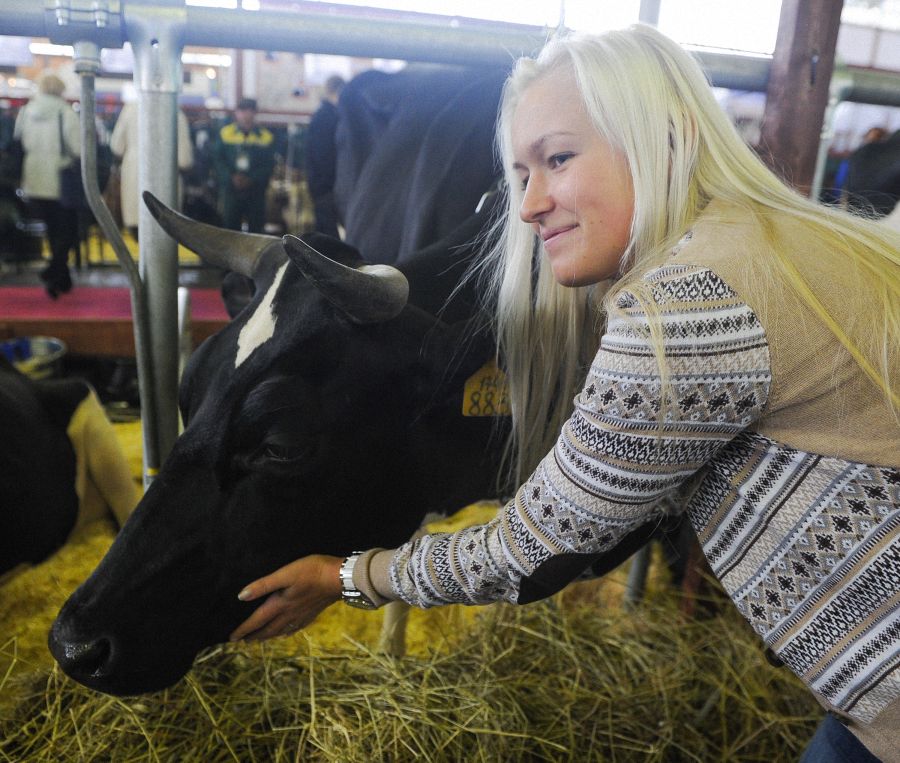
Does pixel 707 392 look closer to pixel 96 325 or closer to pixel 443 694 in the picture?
pixel 443 694

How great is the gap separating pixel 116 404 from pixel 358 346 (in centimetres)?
264

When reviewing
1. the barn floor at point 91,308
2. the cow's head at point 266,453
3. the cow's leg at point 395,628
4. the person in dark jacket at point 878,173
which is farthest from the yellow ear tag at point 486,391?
the person in dark jacket at point 878,173

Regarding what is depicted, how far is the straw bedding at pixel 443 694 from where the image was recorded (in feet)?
5.01

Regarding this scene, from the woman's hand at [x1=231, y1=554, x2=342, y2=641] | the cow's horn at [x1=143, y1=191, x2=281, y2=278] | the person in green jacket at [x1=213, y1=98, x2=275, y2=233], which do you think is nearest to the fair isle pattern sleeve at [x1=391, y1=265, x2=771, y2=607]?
the woman's hand at [x1=231, y1=554, x2=342, y2=641]

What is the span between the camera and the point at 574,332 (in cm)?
149

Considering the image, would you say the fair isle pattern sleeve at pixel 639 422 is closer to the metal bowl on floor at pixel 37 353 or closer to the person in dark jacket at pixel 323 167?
the metal bowl on floor at pixel 37 353

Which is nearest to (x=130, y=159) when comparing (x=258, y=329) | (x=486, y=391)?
(x=258, y=329)

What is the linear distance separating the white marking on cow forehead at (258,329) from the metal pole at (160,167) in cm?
30

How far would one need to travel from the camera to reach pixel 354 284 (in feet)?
4.21

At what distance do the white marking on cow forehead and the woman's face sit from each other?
0.47 m

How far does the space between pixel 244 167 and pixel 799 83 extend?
360 cm

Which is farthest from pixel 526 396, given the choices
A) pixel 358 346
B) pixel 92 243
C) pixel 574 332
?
pixel 92 243

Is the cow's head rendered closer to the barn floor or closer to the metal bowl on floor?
the barn floor

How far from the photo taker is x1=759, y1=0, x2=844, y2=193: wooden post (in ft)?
6.48
